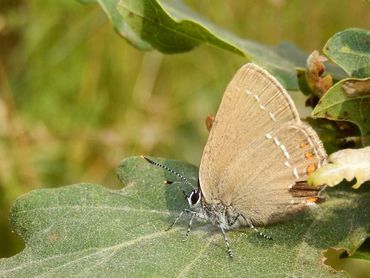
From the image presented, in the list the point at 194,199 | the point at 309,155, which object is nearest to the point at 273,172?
the point at 309,155

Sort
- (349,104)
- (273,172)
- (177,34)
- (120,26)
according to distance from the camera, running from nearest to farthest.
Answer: (349,104) < (273,172) < (177,34) < (120,26)

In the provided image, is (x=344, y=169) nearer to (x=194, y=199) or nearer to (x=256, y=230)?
(x=256, y=230)

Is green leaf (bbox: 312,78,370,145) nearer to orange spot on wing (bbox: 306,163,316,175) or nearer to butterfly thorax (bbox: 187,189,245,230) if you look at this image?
orange spot on wing (bbox: 306,163,316,175)

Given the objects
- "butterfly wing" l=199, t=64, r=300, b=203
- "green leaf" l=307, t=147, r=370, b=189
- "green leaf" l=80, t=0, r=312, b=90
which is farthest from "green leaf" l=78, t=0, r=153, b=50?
"green leaf" l=307, t=147, r=370, b=189

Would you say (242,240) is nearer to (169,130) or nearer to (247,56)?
(247,56)

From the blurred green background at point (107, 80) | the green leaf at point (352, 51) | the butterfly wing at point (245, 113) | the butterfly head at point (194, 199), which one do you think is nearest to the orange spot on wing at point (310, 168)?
the butterfly wing at point (245, 113)

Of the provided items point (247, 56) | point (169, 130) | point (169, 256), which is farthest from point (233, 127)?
point (169, 130)
